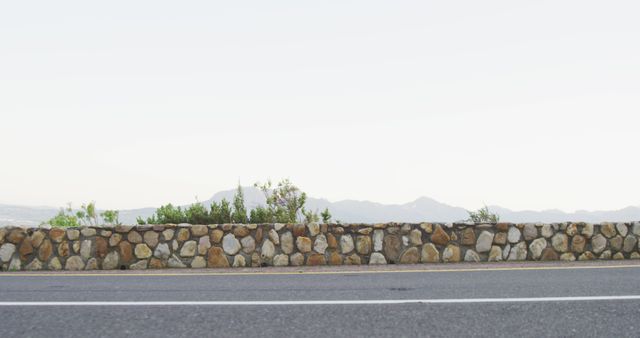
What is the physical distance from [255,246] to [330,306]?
6.36 metres

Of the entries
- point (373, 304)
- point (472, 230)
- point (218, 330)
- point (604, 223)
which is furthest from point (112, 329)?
point (604, 223)

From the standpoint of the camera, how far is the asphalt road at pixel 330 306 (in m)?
5.23

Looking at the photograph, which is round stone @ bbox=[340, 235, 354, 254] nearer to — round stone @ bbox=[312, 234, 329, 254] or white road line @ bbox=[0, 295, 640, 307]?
round stone @ bbox=[312, 234, 329, 254]

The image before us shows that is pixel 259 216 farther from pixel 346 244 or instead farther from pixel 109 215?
pixel 346 244

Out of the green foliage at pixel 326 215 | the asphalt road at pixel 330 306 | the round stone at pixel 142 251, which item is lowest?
the asphalt road at pixel 330 306

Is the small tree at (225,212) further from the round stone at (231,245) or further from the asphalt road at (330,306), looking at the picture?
the asphalt road at (330,306)

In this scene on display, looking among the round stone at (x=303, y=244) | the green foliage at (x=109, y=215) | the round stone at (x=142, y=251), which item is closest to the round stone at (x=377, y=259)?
the round stone at (x=303, y=244)

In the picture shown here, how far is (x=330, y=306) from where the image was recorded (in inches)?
249

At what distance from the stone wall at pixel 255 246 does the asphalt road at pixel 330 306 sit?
2.79 meters

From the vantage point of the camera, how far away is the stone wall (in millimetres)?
12492

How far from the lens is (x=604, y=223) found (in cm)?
1330

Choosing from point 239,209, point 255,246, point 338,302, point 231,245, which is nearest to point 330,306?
point 338,302

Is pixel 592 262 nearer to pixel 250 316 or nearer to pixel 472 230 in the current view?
pixel 472 230

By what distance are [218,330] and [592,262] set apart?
962cm
